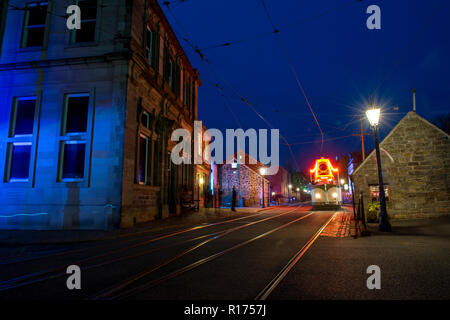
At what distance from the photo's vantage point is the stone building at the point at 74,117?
11414 mm

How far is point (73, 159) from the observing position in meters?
12.1

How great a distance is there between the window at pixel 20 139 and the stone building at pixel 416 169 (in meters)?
17.6

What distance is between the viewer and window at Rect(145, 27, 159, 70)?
15.7 m

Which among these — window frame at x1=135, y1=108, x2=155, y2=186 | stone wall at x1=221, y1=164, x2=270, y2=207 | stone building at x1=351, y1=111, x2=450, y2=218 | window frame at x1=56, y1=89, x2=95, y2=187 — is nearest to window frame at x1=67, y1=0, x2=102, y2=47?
window frame at x1=56, y1=89, x2=95, y2=187

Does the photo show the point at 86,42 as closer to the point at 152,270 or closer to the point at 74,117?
the point at 74,117

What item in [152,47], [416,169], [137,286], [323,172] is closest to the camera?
[137,286]

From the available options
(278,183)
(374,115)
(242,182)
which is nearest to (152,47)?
(374,115)

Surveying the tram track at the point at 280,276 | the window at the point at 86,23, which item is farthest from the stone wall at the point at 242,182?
the tram track at the point at 280,276

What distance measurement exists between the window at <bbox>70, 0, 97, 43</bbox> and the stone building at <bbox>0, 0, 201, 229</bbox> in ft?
0.16

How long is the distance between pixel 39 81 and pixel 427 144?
1954 centimetres

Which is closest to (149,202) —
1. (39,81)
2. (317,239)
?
(39,81)

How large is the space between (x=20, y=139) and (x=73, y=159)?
278 centimetres

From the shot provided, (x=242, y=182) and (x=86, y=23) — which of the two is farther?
(x=242, y=182)

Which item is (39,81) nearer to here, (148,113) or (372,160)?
(148,113)
